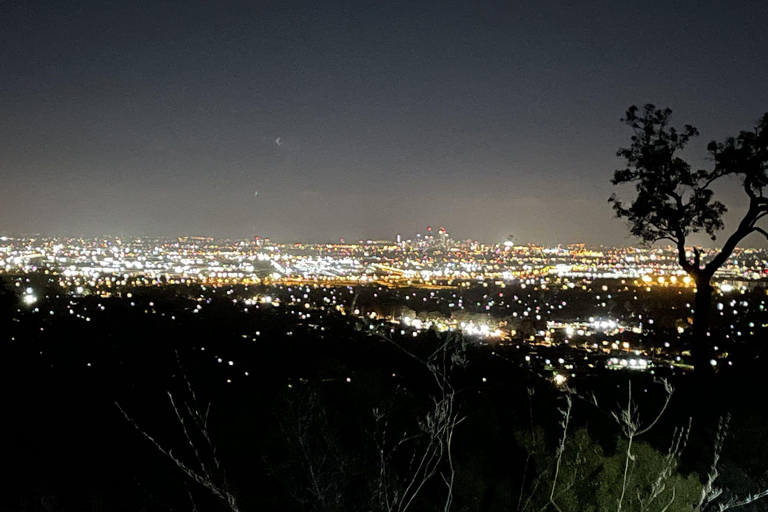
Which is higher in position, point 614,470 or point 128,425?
point 614,470

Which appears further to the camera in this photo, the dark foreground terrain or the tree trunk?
the tree trunk

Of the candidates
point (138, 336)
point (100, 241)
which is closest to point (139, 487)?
point (138, 336)

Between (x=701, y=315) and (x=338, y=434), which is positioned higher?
(x=701, y=315)

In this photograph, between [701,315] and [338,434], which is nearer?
[338,434]

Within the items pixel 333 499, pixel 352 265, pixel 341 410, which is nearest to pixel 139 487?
pixel 341 410

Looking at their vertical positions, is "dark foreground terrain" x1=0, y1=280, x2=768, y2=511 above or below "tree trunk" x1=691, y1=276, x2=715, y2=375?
below

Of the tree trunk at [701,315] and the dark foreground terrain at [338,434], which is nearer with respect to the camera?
the dark foreground terrain at [338,434]

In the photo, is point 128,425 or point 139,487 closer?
point 139,487

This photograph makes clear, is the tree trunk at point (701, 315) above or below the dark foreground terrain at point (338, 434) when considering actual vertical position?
above

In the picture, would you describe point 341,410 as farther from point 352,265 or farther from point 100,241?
point 100,241

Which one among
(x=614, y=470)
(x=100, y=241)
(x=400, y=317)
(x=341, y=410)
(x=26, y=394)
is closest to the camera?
(x=614, y=470)

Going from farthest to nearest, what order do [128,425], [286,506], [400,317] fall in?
[400,317] < [128,425] < [286,506]
